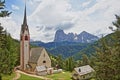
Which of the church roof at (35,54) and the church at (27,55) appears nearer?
the church roof at (35,54)

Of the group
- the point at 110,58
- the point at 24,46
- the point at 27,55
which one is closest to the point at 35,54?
the point at 27,55

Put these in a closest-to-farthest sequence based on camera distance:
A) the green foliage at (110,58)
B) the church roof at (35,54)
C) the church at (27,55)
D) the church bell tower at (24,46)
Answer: the green foliage at (110,58) → the church roof at (35,54) → the church at (27,55) → the church bell tower at (24,46)

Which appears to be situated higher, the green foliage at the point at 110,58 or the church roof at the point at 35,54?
the church roof at the point at 35,54

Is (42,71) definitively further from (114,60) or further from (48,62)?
(114,60)

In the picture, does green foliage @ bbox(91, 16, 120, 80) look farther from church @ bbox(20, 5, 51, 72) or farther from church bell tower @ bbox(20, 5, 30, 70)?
church bell tower @ bbox(20, 5, 30, 70)

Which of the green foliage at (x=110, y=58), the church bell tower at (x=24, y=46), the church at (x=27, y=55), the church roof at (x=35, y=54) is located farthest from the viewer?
the church bell tower at (x=24, y=46)

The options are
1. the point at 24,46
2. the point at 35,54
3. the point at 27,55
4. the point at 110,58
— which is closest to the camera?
the point at 110,58

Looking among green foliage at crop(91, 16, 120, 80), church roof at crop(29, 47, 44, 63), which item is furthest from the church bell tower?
green foliage at crop(91, 16, 120, 80)

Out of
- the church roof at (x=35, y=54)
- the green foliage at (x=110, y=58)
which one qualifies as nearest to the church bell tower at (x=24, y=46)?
the church roof at (x=35, y=54)

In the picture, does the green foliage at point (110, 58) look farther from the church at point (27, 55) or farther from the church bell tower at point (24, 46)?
the church bell tower at point (24, 46)

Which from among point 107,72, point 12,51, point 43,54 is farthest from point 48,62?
point 107,72

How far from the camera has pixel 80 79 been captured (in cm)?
6769

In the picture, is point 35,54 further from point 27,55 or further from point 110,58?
point 110,58

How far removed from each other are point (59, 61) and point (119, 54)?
72226 mm
